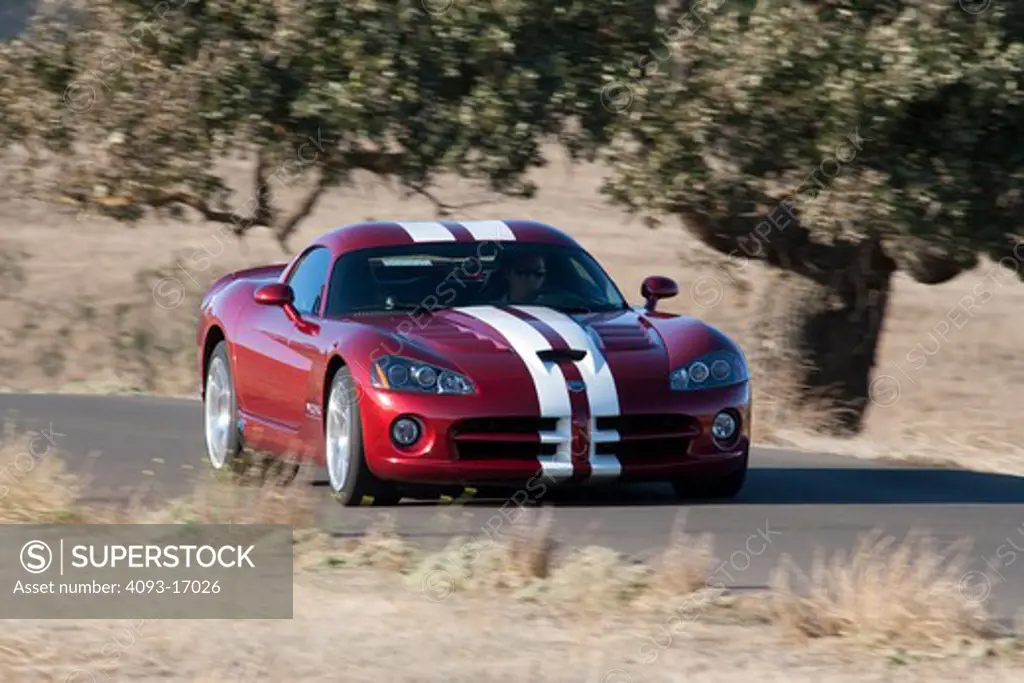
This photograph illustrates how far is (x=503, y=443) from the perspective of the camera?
11688mm

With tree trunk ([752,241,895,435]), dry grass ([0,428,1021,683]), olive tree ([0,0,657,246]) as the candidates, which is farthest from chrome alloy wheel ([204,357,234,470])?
tree trunk ([752,241,895,435])

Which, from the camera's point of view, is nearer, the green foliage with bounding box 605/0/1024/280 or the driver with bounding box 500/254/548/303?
the driver with bounding box 500/254/548/303

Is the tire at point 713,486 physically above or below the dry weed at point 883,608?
below

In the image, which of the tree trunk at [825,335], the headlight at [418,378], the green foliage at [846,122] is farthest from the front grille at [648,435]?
the tree trunk at [825,335]

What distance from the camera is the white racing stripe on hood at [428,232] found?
42.8 ft

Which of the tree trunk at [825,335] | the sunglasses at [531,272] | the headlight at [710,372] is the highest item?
the headlight at [710,372]

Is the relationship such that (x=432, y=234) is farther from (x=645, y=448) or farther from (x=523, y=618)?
(x=523, y=618)

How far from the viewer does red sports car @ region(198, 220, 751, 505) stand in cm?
1165

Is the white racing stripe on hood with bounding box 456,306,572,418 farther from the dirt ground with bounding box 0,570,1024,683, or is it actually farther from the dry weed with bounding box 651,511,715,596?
the dirt ground with bounding box 0,570,1024,683

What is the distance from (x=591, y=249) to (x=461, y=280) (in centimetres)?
3001

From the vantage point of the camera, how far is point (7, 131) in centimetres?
1938

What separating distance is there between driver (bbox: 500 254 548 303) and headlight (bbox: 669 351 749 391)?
1.16m

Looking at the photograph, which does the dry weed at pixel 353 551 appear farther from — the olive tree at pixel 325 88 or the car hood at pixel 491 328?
the olive tree at pixel 325 88

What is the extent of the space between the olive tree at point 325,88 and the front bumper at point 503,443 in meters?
5.73
